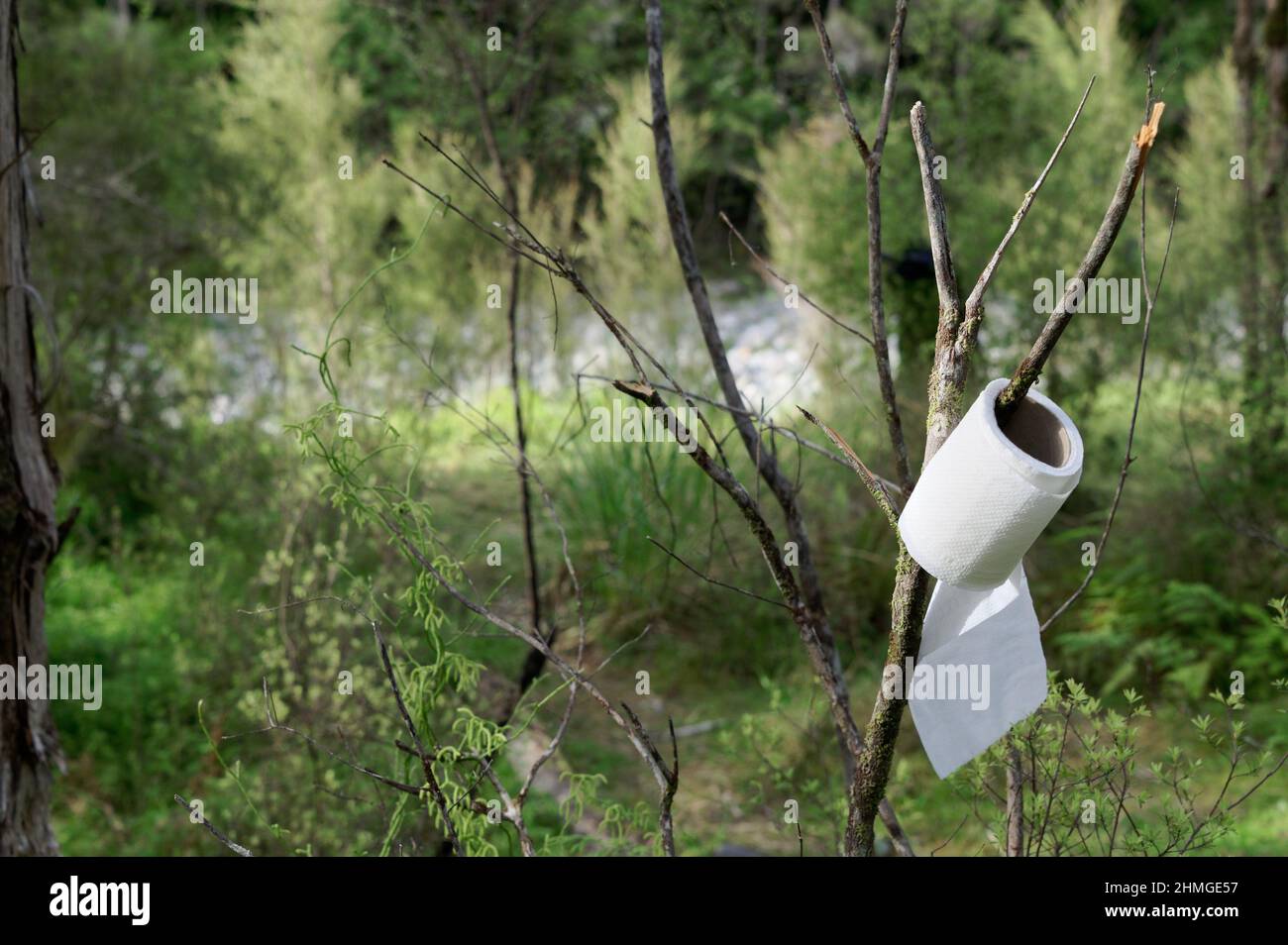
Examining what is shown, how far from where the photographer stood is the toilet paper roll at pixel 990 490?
88 centimetres

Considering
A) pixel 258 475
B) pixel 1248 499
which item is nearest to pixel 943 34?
pixel 1248 499

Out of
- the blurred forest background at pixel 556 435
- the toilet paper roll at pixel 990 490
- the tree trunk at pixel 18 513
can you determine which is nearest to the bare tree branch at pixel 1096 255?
the toilet paper roll at pixel 990 490

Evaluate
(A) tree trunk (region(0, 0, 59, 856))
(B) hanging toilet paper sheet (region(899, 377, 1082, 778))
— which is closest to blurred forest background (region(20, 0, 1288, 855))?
(A) tree trunk (region(0, 0, 59, 856))

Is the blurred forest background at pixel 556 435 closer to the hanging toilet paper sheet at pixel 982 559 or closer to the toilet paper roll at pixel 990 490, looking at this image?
the hanging toilet paper sheet at pixel 982 559

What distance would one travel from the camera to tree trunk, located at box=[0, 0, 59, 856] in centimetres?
195

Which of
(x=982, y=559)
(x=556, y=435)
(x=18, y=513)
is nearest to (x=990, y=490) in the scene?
(x=982, y=559)

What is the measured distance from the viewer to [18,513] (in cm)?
195

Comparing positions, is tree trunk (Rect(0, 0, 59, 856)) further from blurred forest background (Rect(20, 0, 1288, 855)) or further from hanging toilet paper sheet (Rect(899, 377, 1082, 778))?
hanging toilet paper sheet (Rect(899, 377, 1082, 778))

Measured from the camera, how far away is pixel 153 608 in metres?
5.10

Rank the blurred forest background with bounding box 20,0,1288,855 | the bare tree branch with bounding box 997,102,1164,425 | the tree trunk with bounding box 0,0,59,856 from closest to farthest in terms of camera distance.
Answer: the bare tree branch with bounding box 997,102,1164,425
the tree trunk with bounding box 0,0,59,856
the blurred forest background with bounding box 20,0,1288,855

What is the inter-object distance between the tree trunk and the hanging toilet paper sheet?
1.50 meters
